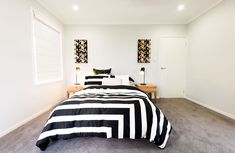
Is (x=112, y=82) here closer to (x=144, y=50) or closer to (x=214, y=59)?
(x=144, y=50)

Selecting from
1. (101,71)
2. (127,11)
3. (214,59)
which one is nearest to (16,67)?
(101,71)

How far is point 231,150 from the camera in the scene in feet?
6.34

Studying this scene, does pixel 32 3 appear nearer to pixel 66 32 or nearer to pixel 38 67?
pixel 38 67

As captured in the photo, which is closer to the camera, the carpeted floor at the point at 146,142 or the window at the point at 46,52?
the carpeted floor at the point at 146,142

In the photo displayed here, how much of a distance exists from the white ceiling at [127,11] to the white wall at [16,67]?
724 mm

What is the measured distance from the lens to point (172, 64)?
512cm

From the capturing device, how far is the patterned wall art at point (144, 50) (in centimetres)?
500

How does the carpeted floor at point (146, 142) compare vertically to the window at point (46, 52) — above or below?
below

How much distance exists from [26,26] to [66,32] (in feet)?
6.80

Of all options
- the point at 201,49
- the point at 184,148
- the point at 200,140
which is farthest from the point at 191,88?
the point at 184,148

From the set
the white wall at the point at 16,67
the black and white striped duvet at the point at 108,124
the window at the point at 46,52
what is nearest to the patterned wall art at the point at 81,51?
the window at the point at 46,52

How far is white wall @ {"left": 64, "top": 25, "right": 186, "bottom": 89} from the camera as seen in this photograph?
498 centimetres

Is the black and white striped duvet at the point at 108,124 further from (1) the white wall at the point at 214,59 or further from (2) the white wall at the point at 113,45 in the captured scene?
(2) the white wall at the point at 113,45

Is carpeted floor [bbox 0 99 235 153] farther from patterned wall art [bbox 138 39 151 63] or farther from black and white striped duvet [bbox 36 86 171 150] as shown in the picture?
patterned wall art [bbox 138 39 151 63]
